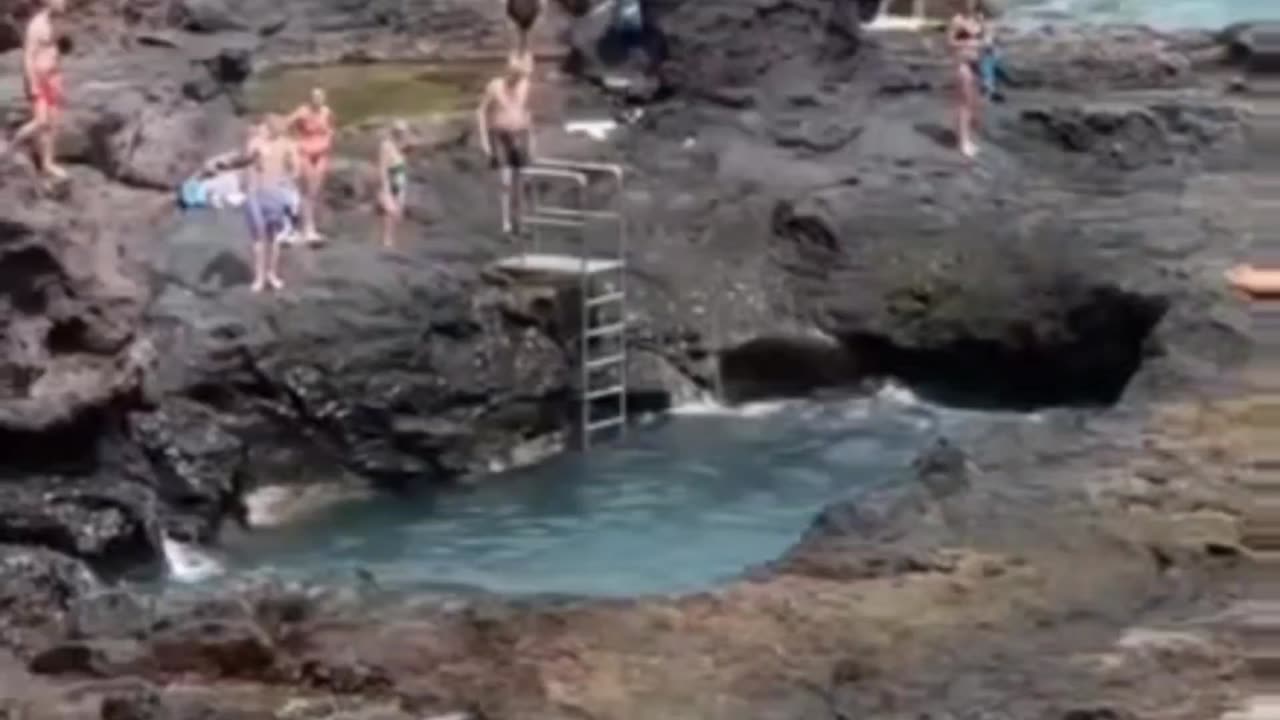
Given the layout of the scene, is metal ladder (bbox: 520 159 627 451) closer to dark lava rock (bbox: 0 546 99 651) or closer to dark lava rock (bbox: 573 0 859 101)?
dark lava rock (bbox: 573 0 859 101)

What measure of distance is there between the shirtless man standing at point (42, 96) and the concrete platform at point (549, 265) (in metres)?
4.24

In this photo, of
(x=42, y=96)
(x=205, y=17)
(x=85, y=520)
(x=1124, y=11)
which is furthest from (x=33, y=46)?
(x=1124, y=11)

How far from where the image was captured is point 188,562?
18.5m

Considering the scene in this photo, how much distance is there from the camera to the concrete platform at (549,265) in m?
22.5

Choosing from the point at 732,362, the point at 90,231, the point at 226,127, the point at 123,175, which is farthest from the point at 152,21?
the point at 90,231

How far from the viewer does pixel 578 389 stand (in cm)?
2222

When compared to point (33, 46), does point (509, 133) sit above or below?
below

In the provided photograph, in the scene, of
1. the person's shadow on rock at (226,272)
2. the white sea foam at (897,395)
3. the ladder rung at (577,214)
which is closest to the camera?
the person's shadow on rock at (226,272)

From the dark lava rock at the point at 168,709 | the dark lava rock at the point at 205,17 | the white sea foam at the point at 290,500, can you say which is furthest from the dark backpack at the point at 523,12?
the dark lava rock at the point at 168,709

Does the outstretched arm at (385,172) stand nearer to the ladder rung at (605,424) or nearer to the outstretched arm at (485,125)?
the outstretched arm at (485,125)

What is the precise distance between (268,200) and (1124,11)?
96.8 ft

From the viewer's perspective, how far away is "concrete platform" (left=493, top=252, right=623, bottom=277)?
22.5 metres

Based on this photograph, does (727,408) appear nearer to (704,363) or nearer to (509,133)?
(704,363)

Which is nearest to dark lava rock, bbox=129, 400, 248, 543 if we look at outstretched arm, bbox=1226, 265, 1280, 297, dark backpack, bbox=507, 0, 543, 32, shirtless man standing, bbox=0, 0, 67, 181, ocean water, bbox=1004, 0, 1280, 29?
shirtless man standing, bbox=0, 0, 67, 181
